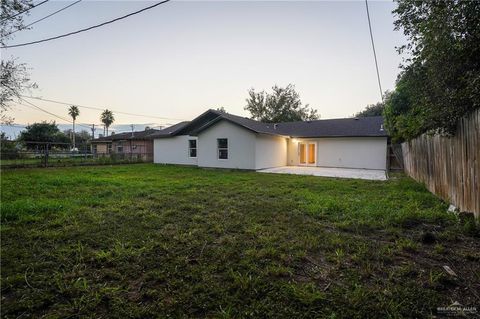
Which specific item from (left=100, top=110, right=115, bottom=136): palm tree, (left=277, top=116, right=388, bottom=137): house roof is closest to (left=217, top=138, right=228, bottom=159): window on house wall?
(left=277, top=116, right=388, bottom=137): house roof

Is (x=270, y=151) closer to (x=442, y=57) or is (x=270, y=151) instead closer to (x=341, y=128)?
(x=341, y=128)

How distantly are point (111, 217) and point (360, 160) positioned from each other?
49.9 ft

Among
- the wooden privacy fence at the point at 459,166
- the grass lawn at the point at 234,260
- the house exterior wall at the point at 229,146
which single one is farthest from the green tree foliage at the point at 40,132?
the wooden privacy fence at the point at 459,166

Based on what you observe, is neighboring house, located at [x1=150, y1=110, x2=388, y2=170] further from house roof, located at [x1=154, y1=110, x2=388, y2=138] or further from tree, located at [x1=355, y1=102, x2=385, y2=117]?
tree, located at [x1=355, y1=102, x2=385, y2=117]

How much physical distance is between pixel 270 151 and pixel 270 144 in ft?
1.53

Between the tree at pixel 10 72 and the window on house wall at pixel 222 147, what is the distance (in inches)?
355

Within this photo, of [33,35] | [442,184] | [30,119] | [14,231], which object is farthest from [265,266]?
[30,119]

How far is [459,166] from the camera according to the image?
402 centimetres

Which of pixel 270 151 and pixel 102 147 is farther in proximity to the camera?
pixel 102 147

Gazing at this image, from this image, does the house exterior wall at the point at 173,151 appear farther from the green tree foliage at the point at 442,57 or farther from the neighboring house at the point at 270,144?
the green tree foliage at the point at 442,57

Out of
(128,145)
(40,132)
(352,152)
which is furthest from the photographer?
(40,132)

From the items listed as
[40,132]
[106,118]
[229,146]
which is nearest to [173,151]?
[229,146]

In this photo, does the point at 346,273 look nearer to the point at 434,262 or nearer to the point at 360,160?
the point at 434,262

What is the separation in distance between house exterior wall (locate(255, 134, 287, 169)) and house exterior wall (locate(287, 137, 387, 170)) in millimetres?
2365
